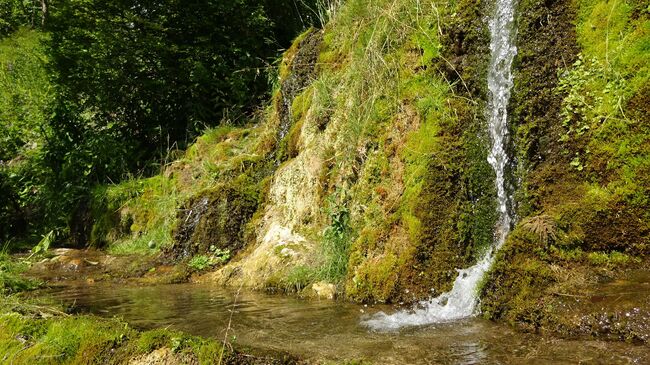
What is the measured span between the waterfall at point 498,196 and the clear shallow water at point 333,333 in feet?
0.77

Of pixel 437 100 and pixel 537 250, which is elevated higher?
pixel 437 100

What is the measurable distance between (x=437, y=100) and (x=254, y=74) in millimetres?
7552

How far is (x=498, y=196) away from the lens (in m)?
4.62

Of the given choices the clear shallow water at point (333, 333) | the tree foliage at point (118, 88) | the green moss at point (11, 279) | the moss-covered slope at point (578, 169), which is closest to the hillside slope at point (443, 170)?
the moss-covered slope at point (578, 169)

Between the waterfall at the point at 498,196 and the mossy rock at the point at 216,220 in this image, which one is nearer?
the waterfall at the point at 498,196

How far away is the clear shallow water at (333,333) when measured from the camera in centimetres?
293

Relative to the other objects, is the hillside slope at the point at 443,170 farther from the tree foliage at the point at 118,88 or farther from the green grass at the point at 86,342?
the tree foliage at the point at 118,88

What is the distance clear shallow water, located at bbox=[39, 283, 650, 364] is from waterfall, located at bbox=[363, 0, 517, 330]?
0.77ft

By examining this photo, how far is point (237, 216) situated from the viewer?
25.4 ft

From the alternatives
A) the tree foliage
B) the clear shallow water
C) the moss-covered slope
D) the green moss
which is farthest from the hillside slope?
the tree foliage

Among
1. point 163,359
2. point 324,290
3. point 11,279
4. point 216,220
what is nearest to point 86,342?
point 163,359

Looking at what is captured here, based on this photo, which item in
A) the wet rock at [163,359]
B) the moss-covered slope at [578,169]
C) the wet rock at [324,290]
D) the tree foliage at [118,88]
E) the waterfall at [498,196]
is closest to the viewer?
the wet rock at [163,359]

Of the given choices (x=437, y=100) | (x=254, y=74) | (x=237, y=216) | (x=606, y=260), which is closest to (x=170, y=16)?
(x=254, y=74)

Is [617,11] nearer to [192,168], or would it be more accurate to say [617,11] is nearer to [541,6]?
[541,6]
